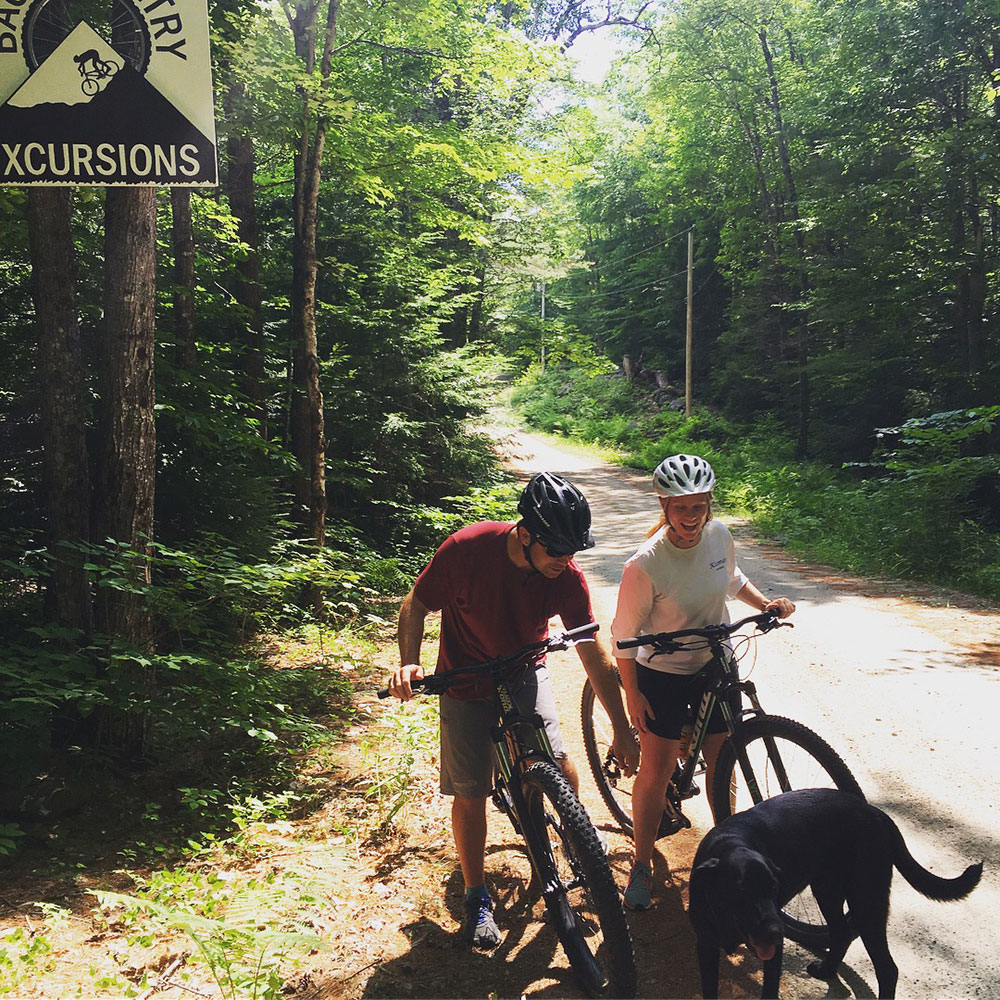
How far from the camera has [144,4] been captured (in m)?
3.09

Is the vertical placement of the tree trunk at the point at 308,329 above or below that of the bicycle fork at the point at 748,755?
above

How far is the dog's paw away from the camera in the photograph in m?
3.18

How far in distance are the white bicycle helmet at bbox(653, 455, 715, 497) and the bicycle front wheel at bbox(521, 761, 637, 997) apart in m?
1.30

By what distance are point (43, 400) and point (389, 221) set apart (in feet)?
33.7

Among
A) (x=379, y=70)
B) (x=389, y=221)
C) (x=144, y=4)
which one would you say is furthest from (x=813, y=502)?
(x=144, y=4)

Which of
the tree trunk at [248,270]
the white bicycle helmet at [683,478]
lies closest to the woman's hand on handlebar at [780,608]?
the white bicycle helmet at [683,478]

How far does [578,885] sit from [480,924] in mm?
768

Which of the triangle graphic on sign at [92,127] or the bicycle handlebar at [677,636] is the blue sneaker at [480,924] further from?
the triangle graphic on sign at [92,127]

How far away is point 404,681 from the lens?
3.29m

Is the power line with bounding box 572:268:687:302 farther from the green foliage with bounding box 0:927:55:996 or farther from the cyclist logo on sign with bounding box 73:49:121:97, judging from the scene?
the green foliage with bounding box 0:927:55:996

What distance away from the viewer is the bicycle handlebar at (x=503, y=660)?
3289 millimetres

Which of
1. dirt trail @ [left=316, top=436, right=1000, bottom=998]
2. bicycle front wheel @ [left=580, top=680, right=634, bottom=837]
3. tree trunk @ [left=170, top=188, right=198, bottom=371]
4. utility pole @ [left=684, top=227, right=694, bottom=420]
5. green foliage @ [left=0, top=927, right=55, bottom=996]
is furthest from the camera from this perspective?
utility pole @ [left=684, top=227, right=694, bottom=420]

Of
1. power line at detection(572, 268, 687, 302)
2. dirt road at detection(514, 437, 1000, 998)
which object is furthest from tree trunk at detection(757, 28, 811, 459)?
dirt road at detection(514, 437, 1000, 998)

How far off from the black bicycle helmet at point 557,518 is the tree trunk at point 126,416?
3.18 meters
